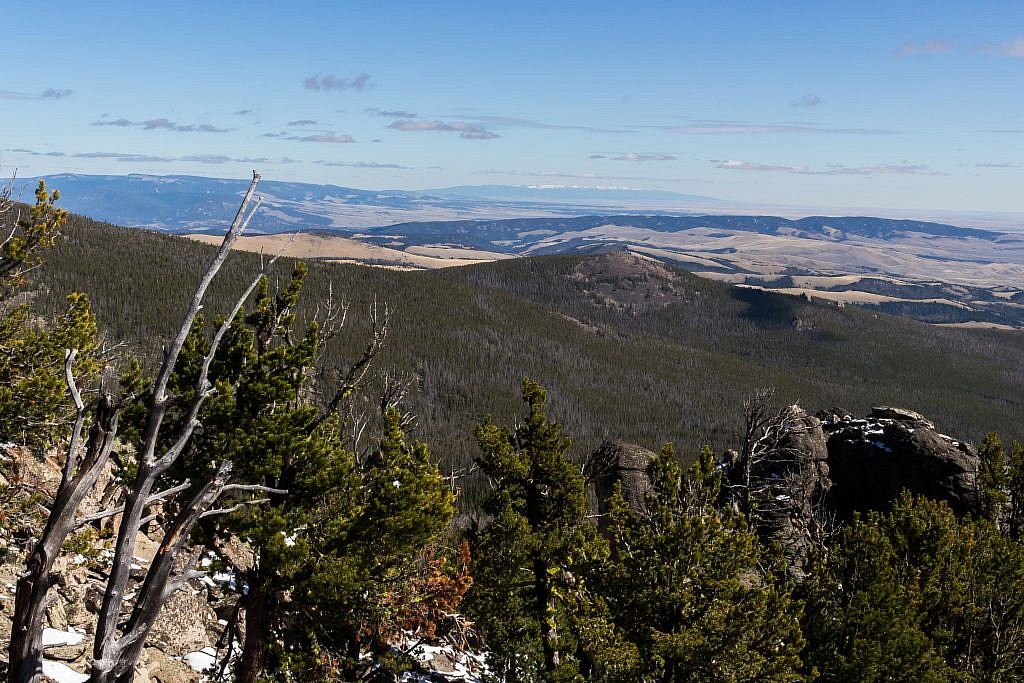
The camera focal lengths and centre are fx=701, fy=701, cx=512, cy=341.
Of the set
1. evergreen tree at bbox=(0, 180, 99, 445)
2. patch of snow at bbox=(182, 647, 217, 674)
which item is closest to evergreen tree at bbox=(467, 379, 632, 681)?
patch of snow at bbox=(182, 647, 217, 674)

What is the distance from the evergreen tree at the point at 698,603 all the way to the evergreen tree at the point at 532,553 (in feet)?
4.29

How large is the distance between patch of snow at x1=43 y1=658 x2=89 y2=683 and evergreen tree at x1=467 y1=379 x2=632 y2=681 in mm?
12293

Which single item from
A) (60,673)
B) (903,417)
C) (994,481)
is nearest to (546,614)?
(60,673)

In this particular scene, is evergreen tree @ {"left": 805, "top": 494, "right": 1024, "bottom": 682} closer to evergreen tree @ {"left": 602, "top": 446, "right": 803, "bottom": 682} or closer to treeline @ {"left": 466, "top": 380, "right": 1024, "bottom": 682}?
→ treeline @ {"left": 466, "top": 380, "right": 1024, "bottom": 682}

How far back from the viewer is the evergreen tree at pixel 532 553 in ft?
78.9

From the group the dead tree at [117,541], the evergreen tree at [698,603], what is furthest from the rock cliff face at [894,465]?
the dead tree at [117,541]

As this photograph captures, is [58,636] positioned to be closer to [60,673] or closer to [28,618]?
[60,673]

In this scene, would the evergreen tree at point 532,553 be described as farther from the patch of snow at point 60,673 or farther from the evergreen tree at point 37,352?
the evergreen tree at point 37,352

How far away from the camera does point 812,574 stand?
29.5 m

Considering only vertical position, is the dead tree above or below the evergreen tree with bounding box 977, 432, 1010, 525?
above

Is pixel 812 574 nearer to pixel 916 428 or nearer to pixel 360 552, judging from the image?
pixel 360 552

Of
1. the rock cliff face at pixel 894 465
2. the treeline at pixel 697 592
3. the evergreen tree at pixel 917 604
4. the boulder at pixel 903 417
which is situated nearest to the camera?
the treeline at pixel 697 592

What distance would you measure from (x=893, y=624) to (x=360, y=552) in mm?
18289

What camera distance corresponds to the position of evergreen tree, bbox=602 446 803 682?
70.8 feet
